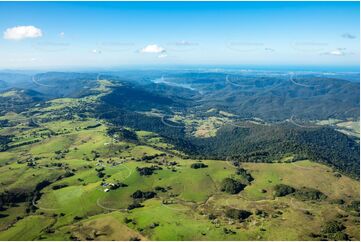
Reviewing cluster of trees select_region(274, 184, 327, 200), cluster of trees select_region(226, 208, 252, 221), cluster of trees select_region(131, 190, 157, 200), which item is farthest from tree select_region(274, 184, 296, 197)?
cluster of trees select_region(131, 190, 157, 200)

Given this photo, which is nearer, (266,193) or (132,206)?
(132,206)

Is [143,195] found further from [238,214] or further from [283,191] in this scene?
[283,191]

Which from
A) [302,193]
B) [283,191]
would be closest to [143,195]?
[283,191]

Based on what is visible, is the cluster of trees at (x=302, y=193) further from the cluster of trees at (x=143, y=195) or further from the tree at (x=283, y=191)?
the cluster of trees at (x=143, y=195)

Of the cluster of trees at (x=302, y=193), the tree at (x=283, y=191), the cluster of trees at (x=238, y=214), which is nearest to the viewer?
the cluster of trees at (x=238, y=214)

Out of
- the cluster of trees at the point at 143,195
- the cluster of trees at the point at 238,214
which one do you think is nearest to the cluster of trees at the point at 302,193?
the cluster of trees at the point at 238,214

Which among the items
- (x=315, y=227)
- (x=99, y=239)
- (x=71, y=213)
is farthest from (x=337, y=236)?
(x=71, y=213)

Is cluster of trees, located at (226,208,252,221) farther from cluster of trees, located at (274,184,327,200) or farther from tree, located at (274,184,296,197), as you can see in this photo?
cluster of trees, located at (274,184,327,200)

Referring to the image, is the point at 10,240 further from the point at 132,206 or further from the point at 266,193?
the point at 266,193

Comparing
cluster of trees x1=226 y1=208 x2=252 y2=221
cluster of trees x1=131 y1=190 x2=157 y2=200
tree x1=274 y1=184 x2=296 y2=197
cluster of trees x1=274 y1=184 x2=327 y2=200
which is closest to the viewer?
cluster of trees x1=226 y1=208 x2=252 y2=221

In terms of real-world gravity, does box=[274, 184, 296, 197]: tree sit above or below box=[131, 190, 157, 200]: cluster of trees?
above

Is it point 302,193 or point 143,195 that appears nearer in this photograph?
point 302,193
